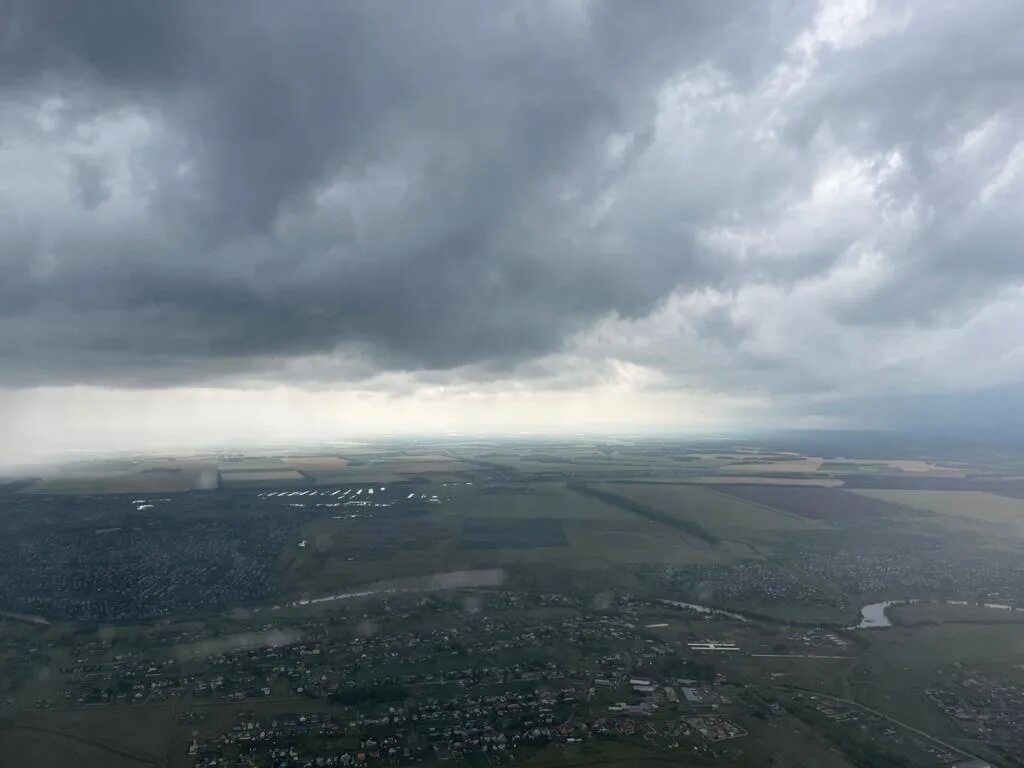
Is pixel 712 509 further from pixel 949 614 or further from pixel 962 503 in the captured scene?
pixel 949 614

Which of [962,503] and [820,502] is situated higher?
[820,502]

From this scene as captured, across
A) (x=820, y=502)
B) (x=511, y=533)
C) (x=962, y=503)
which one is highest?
(x=820, y=502)

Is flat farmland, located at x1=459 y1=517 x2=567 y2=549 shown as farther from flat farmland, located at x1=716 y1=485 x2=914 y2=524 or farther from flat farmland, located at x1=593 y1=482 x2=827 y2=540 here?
flat farmland, located at x1=716 y1=485 x2=914 y2=524

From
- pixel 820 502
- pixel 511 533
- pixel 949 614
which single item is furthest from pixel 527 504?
pixel 949 614

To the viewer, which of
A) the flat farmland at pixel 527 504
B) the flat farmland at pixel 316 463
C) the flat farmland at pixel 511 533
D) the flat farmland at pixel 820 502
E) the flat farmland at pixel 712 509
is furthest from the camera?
the flat farmland at pixel 316 463

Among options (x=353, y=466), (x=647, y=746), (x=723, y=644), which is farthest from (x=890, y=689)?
(x=353, y=466)

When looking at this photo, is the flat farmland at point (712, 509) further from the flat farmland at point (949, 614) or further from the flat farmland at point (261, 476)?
the flat farmland at point (261, 476)

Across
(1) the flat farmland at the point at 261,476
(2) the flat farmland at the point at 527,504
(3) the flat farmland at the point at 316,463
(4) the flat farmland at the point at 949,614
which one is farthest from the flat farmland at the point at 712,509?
(3) the flat farmland at the point at 316,463
